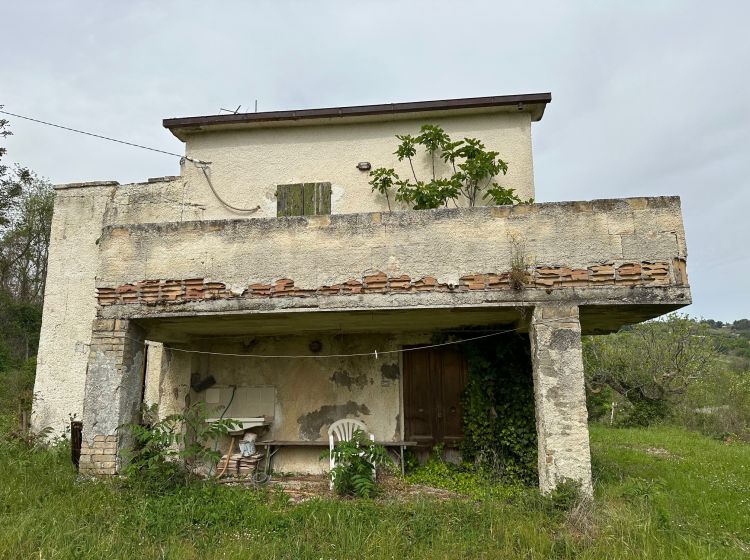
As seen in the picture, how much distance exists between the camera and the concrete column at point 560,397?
568cm

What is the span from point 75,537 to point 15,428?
6364 mm

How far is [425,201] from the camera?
31.1 feet

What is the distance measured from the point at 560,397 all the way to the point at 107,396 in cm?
547

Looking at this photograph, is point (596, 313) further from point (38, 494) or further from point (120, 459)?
point (38, 494)

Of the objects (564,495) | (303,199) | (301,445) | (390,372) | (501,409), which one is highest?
(303,199)

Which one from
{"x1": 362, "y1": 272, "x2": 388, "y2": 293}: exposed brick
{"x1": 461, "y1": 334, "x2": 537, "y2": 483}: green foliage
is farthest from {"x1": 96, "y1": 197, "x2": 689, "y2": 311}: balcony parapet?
{"x1": 461, "y1": 334, "x2": 537, "y2": 483}: green foliage

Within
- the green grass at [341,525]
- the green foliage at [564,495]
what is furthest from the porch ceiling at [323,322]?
the green grass at [341,525]

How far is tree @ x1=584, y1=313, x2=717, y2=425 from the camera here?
1756 cm

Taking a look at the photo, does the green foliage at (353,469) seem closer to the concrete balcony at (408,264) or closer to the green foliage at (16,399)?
the concrete balcony at (408,264)

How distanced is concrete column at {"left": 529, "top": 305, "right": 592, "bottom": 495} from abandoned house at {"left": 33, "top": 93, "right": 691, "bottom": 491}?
22 millimetres

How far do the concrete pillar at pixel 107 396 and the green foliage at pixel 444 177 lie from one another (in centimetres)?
530

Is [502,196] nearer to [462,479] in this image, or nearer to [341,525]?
[462,479]

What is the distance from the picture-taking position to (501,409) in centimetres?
780

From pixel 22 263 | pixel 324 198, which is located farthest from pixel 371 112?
pixel 22 263
